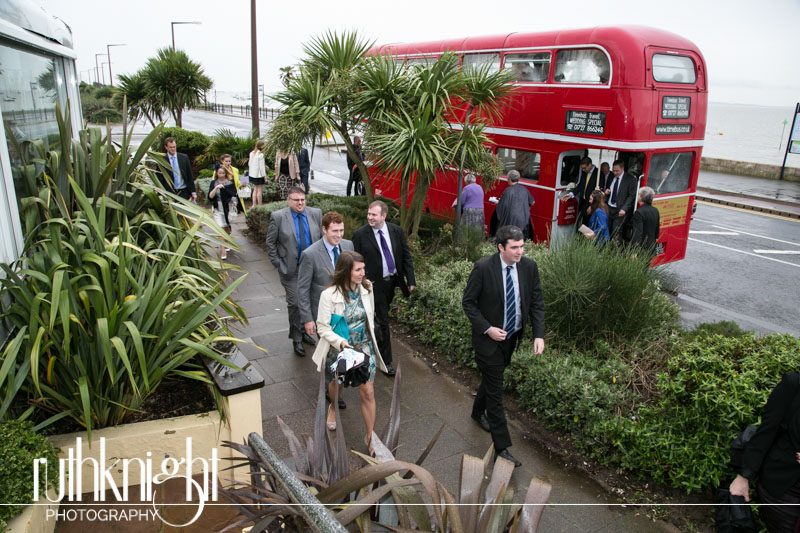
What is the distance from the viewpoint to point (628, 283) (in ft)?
19.6

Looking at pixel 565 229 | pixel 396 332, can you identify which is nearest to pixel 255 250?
pixel 396 332

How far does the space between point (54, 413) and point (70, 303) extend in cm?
85

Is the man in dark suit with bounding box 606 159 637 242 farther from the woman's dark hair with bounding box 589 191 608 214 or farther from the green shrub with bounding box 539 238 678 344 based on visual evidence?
the green shrub with bounding box 539 238 678 344

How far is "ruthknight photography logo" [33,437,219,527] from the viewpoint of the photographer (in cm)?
374

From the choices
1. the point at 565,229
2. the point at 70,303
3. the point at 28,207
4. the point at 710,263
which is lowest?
the point at 710,263

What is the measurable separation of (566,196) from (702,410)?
7077 millimetres

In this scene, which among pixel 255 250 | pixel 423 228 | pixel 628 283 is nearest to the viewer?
pixel 628 283

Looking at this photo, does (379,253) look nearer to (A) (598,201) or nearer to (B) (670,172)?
(A) (598,201)

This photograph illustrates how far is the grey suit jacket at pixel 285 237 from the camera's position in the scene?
6582 mm

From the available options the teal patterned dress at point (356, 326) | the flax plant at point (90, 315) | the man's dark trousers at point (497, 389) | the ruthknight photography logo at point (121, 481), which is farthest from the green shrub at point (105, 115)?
the man's dark trousers at point (497, 389)

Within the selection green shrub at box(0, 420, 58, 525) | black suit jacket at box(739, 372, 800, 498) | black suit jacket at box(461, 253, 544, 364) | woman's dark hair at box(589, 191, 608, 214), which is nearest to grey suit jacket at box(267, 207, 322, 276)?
black suit jacket at box(461, 253, 544, 364)

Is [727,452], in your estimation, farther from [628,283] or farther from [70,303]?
[70,303]

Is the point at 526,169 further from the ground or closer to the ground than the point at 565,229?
further from the ground

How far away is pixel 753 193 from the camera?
69.8 feet
